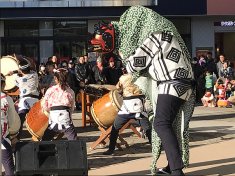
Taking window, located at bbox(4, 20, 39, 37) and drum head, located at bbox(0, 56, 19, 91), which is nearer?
drum head, located at bbox(0, 56, 19, 91)

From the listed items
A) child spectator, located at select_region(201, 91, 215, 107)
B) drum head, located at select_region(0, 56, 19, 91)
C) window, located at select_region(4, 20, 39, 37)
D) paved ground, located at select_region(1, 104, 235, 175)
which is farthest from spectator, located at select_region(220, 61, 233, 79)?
drum head, located at select_region(0, 56, 19, 91)

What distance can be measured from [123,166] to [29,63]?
3.05 metres

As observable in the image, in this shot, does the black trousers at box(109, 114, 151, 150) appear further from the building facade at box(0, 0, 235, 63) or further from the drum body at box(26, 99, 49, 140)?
the building facade at box(0, 0, 235, 63)

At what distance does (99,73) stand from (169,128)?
891cm

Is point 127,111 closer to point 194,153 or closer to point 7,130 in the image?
point 194,153

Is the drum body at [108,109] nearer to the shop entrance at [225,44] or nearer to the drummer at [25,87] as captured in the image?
the drummer at [25,87]

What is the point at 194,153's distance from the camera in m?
8.96

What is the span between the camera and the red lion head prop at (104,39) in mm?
6715

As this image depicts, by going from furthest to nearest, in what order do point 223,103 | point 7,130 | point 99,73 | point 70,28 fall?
point 70,28
point 223,103
point 99,73
point 7,130

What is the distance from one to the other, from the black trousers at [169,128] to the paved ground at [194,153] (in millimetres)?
913

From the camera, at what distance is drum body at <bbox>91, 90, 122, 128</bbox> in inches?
392

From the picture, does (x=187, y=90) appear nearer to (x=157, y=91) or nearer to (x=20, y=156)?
(x=157, y=91)

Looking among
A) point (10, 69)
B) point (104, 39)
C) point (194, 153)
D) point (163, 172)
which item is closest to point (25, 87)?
point (10, 69)

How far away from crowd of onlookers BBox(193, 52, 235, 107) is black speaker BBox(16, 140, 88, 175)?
452 inches
